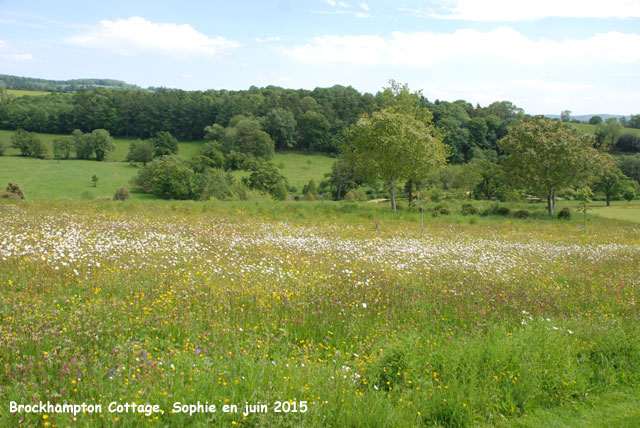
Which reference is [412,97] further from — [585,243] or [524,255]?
[524,255]

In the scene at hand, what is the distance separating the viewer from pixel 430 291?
30.8 feet

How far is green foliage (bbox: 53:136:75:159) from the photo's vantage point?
8850 cm

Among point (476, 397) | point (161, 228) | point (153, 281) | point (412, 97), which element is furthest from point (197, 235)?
point (412, 97)

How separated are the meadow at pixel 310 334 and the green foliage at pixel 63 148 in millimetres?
90563

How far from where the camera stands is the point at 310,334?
7.02 m

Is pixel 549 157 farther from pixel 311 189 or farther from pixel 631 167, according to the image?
pixel 631 167

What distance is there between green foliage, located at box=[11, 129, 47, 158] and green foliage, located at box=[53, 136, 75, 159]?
2154 millimetres

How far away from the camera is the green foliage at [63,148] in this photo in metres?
88.5

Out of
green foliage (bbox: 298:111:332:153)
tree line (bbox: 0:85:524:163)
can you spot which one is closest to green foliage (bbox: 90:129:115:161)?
tree line (bbox: 0:85:524:163)

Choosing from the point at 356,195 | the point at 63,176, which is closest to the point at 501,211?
the point at 356,195

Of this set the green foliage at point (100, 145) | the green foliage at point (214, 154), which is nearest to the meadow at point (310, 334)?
the green foliage at point (214, 154)

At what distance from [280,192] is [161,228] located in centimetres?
4859

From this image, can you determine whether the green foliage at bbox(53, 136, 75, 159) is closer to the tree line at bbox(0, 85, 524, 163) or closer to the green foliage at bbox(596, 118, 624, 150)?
the tree line at bbox(0, 85, 524, 163)

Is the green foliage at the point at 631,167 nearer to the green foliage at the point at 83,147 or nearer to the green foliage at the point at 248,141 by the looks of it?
the green foliage at the point at 248,141
